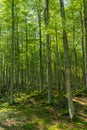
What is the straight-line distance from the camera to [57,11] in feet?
69.5

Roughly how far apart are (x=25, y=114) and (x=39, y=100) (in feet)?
13.5

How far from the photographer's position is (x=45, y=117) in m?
13.5

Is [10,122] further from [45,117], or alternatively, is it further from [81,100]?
[81,100]

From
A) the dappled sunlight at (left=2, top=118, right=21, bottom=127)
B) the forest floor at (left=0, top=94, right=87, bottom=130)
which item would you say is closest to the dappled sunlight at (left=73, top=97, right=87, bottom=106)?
the forest floor at (left=0, top=94, right=87, bottom=130)

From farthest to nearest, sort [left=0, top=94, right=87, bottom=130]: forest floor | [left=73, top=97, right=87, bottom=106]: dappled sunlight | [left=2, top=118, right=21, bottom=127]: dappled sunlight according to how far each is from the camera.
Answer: [left=73, top=97, right=87, bottom=106]: dappled sunlight
[left=2, top=118, right=21, bottom=127]: dappled sunlight
[left=0, top=94, right=87, bottom=130]: forest floor

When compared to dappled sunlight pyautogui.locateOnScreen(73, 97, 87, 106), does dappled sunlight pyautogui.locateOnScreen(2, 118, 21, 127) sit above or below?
below

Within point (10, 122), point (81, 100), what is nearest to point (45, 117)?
point (10, 122)

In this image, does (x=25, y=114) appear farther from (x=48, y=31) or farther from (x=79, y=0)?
(x=79, y=0)

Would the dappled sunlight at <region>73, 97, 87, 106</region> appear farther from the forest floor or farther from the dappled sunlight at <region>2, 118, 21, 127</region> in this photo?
the dappled sunlight at <region>2, 118, 21, 127</region>

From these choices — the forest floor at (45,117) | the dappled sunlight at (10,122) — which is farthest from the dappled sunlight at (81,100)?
the dappled sunlight at (10,122)

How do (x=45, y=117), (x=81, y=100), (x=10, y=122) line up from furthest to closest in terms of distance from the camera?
1. (x=81, y=100)
2. (x=45, y=117)
3. (x=10, y=122)

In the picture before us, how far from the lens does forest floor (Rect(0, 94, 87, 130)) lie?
12.0m

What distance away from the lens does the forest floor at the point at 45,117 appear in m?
12.0

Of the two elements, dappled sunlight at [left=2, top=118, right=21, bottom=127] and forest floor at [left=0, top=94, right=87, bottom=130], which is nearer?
forest floor at [left=0, top=94, right=87, bottom=130]
